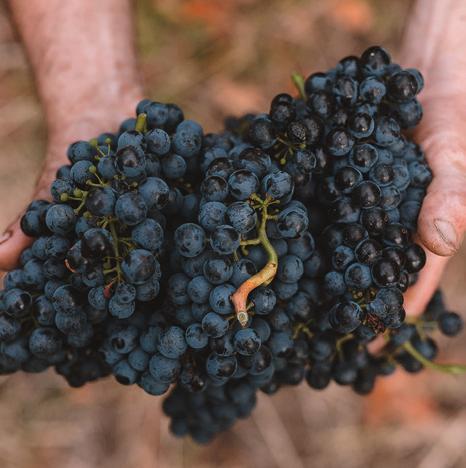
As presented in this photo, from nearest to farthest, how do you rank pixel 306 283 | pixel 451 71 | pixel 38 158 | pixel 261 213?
pixel 261 213 → pixel 306 283 → pixel 451 71 → pixel 38 158

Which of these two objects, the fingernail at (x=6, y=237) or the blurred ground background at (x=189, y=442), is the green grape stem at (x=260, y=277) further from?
the blurred ground background at (x=189, y=442)

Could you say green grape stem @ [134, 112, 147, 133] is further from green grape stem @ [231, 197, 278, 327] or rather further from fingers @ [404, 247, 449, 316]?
fingers @ [404, 247, 449, 316]

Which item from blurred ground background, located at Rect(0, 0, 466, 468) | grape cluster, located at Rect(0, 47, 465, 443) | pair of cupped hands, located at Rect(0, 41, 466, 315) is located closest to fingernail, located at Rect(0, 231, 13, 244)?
pair of cupped hands, located at Rect(0, 41, 466, 315)

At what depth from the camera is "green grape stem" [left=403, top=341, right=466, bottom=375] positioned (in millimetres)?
1564

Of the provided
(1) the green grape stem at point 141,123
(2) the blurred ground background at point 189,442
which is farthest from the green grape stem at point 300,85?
(2) the blurred ground background at point 189,442

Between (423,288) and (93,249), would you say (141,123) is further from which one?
(423,288)

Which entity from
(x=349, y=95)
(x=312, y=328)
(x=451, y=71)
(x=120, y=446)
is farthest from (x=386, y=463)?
(x=349, y=95)

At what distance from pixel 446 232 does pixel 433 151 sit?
28 cm

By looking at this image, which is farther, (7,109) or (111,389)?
(7,109)

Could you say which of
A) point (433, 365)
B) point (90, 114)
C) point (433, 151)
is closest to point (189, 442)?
point (433, 365)

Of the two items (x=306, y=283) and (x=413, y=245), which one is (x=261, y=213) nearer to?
(x=306, y=283)

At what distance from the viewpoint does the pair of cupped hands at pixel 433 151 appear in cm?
134

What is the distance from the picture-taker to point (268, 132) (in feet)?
4.34

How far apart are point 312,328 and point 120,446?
168cm
